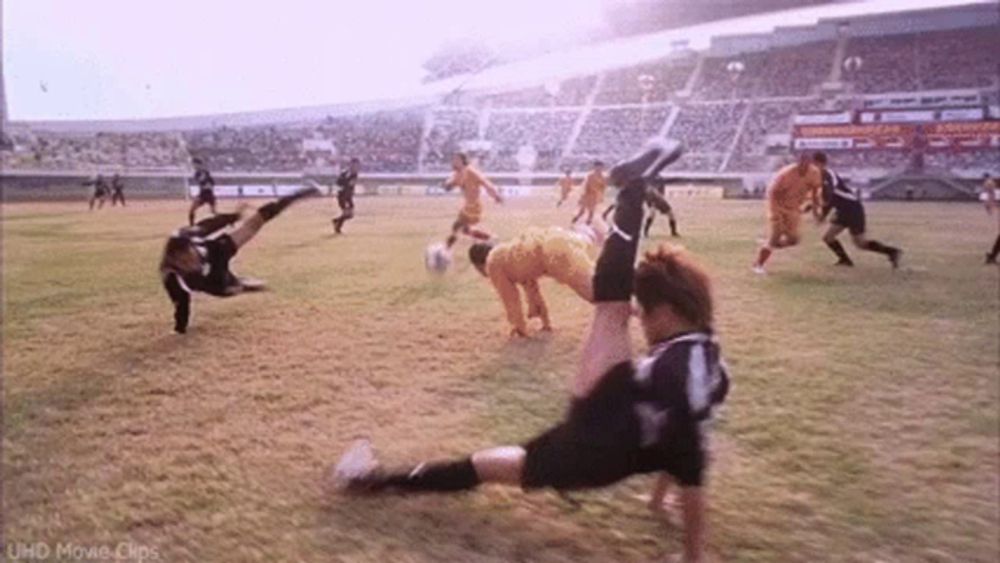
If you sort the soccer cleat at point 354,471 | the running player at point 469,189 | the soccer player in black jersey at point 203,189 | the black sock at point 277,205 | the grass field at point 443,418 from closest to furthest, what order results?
the grass field at point 443,418, the soccer cleat at point 354,471, the black sock at point 277,205, the soccer player in black jersey at point 203,189, the running player at point 469,189

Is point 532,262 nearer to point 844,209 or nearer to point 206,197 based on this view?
point 206,197

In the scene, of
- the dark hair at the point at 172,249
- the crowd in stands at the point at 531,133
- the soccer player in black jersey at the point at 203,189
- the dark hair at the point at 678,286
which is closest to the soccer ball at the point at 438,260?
the crowd in stands at the point at 531,133

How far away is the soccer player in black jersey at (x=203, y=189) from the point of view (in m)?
8.20

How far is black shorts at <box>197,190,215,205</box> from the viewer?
8.52 m

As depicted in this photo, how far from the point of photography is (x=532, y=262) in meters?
6.10

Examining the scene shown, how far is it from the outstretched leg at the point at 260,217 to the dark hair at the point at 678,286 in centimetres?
531

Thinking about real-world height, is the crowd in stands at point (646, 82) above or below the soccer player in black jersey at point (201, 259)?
above

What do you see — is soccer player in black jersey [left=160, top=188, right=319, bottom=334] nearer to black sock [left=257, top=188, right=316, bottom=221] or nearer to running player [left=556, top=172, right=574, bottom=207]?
black sock [left=257, top=188, right=316, bottom=221]

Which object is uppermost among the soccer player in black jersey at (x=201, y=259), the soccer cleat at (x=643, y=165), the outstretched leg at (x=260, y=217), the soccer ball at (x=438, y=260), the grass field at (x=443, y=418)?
the soccer cleat at (x=643, y=165)

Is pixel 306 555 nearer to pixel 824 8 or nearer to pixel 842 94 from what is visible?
pixel 824 8

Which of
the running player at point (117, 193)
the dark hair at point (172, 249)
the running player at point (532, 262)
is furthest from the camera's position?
the running player at point (117, 193)

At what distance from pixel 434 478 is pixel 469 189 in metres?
9.32

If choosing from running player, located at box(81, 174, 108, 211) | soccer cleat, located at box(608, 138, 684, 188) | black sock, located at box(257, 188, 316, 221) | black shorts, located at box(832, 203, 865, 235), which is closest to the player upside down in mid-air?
soccer cleat, located at box(608, 138, 684, 188)

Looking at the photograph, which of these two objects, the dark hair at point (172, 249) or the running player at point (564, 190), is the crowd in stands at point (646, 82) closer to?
the dark hair at point (172, 249)
